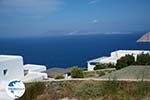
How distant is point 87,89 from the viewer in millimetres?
11219

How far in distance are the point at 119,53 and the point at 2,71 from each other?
2399 cm

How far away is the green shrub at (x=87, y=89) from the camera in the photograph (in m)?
11.0

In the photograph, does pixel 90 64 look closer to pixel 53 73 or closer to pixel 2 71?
pixel 53 73

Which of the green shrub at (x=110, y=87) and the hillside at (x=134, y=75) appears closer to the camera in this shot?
the green shrub at (x=110, y=87)

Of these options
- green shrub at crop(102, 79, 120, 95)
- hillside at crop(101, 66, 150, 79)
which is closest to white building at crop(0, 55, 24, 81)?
hillside at crop(101, 66, 150, 79)

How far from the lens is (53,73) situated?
29781 mm

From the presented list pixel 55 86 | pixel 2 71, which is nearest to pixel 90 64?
pixel 2 71

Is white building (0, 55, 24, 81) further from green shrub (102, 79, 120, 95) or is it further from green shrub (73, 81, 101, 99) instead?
green shrub (102, 79, 120, 95)

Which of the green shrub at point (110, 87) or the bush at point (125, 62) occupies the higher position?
the green shrub at point (110, 87)

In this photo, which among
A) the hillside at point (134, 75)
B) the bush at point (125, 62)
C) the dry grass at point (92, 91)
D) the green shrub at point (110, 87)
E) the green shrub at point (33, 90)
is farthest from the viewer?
the bush at point (125, 62)

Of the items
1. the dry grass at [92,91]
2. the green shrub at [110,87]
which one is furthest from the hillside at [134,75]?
the dry grass at [92,91]

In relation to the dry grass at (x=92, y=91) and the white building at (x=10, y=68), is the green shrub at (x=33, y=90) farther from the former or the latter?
the white building at (x=10, y=68)

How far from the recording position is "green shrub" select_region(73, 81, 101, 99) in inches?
433

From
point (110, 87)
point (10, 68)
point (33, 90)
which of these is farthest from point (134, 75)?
point (10, 68)
